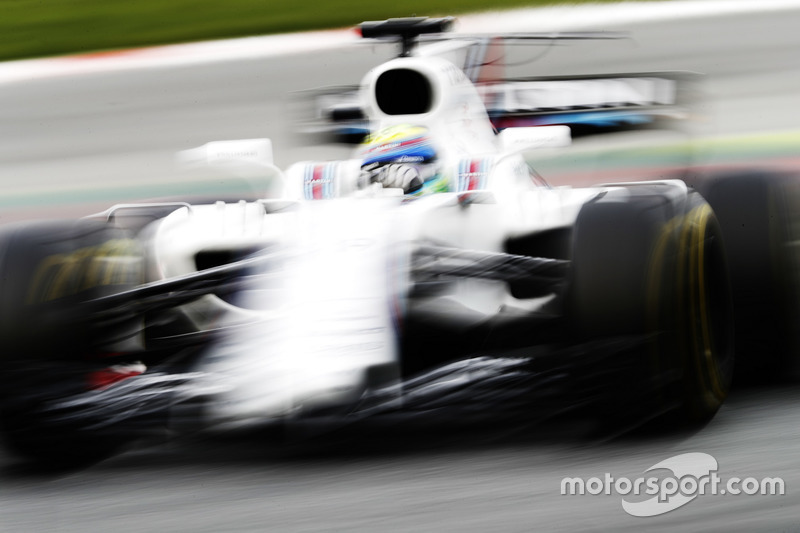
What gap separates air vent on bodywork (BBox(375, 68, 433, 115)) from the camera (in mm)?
4363

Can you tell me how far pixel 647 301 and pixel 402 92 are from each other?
5.38 ft

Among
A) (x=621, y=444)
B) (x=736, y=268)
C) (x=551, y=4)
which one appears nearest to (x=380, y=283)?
(x=621, y=444)

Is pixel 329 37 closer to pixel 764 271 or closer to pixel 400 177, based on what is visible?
pixel 400 177

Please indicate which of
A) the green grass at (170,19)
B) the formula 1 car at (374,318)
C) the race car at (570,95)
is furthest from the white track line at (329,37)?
the formula 1 car at (374,318)

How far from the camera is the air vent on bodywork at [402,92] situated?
14.3ft

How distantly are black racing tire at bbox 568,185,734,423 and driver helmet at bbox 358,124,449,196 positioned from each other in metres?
0.95

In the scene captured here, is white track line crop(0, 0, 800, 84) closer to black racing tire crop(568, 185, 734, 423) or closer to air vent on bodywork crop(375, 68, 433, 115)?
air vent on bodywork crop(375, 68, 433, 115)

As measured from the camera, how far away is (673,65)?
8047mm

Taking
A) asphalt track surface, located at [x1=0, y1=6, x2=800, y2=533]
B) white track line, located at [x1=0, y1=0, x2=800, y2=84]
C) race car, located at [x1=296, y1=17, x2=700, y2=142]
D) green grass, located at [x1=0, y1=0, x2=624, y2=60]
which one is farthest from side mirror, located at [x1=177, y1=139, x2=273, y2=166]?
green grass, located at [x1=0, y1=0, x2=624, y2=60]

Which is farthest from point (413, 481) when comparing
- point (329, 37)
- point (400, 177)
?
point (329, 37)

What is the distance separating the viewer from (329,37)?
28.8 ft

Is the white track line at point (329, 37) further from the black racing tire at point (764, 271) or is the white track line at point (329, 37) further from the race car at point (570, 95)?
the black racing tire at point (764, 271)

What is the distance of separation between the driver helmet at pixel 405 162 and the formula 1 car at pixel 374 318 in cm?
46

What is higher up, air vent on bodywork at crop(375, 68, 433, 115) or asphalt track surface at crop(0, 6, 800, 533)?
air vent on bodywork at crop(375, 68, 433, 115)
